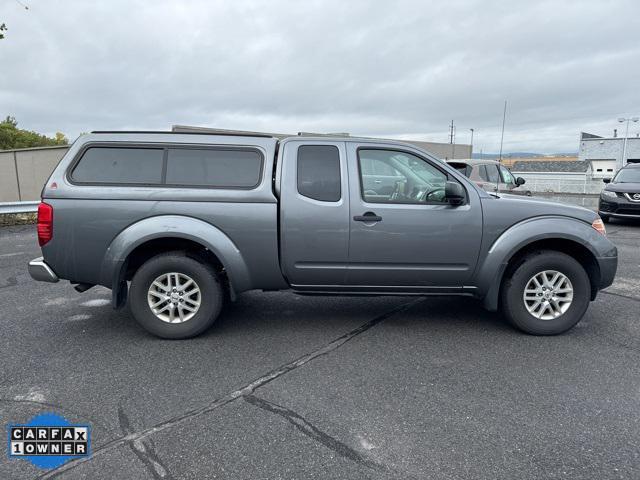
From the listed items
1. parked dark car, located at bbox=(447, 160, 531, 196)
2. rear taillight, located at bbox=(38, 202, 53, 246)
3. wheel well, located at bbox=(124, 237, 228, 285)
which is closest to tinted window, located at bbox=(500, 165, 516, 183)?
parked dark car, located at bbox=(447, 160, 531, 196)

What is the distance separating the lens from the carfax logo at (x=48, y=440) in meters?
2.55


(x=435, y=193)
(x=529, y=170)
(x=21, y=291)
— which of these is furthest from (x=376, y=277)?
(x=529, y=170)

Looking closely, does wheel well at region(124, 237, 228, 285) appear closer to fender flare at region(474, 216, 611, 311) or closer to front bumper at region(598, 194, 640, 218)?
fender flare at region(474, 216, 611, 311)

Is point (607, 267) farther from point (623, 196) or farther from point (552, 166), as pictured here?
point (552, 166)

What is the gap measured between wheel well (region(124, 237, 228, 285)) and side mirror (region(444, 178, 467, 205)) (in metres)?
Answer: 2.22

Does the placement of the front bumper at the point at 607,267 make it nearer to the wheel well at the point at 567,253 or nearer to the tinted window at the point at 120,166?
the wheel well at the point at 567,253

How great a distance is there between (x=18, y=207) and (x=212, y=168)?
1037 cm

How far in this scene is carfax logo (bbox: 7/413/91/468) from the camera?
8.36ft

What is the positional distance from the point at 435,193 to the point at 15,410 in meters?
3.72

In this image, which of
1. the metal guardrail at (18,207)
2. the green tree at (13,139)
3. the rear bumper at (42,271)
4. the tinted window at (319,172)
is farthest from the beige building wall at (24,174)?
the green tree at (13,139)

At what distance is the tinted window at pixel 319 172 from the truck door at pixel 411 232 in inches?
5.9

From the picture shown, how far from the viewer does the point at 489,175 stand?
12.2 m

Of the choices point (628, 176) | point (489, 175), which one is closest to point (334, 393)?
point (489, 175)

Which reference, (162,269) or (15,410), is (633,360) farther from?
(15,410)
